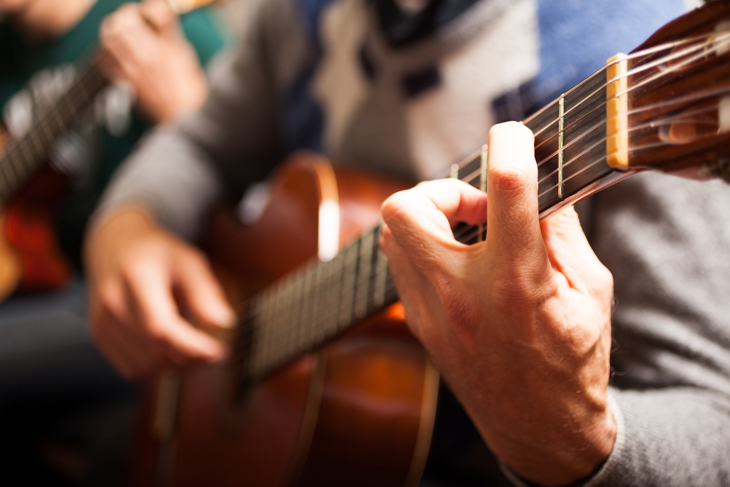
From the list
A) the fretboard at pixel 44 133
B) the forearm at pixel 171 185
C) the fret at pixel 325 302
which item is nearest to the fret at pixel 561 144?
the fret at pixel 325 302

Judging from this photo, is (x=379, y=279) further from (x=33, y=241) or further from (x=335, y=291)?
(x=33, y=241)

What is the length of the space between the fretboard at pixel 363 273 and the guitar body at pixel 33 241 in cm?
78

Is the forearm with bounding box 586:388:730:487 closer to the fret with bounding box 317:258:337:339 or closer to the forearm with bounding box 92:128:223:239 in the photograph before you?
the fret with bounding box 317:258:337:339

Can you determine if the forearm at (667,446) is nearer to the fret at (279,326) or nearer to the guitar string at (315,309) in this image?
the guitar string at (315,309)

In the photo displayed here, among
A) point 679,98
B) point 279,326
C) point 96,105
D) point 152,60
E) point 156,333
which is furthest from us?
point 96,105

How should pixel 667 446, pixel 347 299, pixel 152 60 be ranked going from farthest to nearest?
pixel 152 60
pixel 347 299
pixel 667 446

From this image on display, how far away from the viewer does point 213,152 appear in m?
0.95

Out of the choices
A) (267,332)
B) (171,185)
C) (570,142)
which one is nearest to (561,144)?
(570,142)

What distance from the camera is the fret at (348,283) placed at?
433 mm

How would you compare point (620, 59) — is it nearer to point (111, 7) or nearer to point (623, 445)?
point (623, 445)

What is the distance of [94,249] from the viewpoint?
0.82 meters

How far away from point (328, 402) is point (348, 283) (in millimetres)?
151

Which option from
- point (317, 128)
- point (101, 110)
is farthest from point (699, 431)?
point (101, 110)

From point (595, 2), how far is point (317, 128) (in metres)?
0.47
